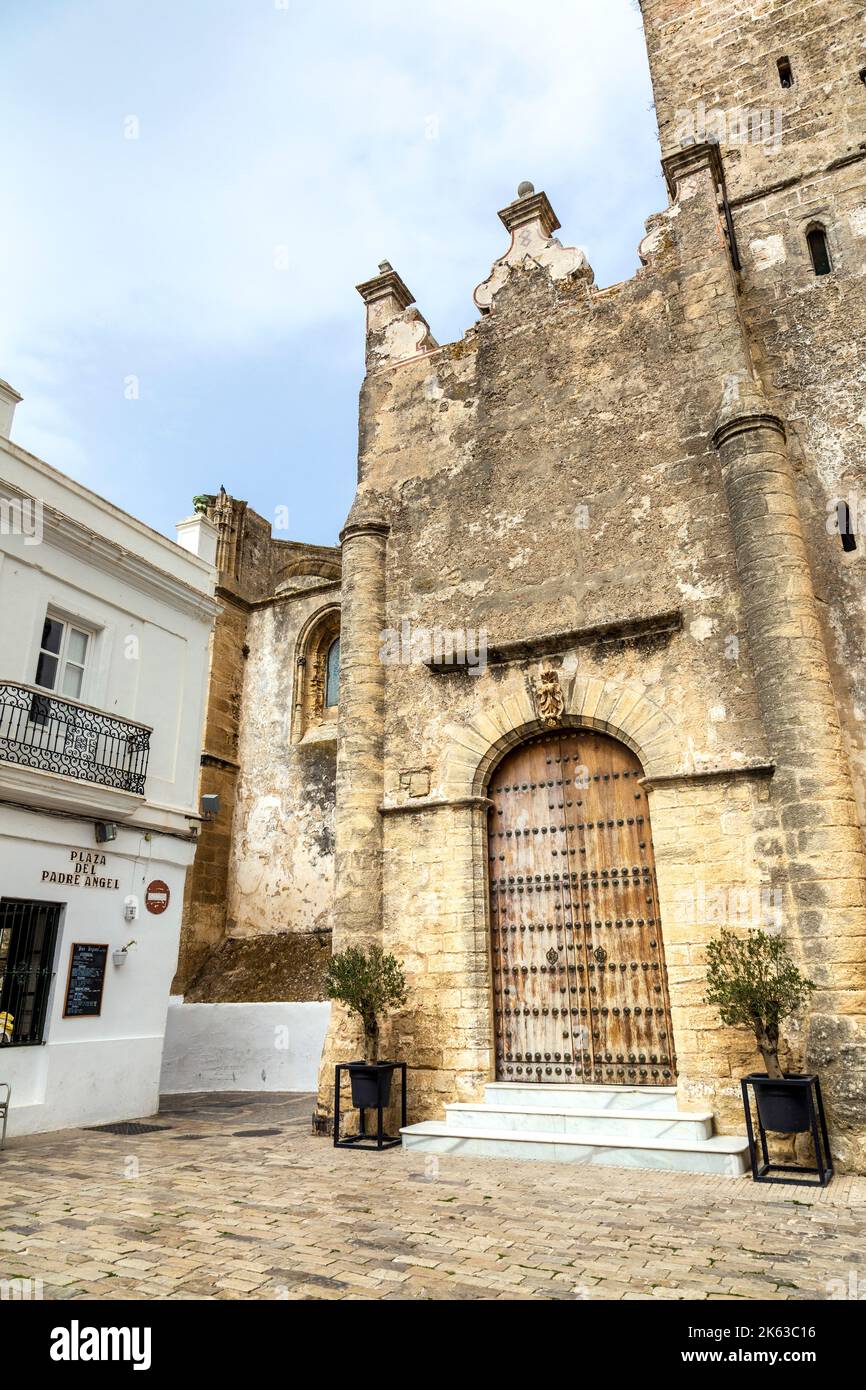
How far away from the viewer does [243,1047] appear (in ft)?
40.5

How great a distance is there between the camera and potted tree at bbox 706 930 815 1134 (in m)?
5.64

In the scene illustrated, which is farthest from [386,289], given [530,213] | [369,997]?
[369,997]

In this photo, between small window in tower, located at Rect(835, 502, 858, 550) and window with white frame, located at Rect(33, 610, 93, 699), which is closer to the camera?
small window in tower, located at Rect(835, 502, 858, 550)

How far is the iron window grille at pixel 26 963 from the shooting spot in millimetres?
8523

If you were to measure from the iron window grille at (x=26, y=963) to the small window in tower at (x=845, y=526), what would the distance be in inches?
337

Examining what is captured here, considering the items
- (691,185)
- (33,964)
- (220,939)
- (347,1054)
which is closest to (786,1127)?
(347,1054)

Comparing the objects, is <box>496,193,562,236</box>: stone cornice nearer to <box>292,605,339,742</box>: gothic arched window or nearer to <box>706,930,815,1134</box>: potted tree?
<box>292,605,339,742</box>: gothic arched window

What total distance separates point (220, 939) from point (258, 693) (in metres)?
4.67

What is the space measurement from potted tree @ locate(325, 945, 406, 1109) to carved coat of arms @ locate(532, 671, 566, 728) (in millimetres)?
2677

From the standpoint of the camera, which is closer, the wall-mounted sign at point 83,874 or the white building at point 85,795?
the white building at point 85,795

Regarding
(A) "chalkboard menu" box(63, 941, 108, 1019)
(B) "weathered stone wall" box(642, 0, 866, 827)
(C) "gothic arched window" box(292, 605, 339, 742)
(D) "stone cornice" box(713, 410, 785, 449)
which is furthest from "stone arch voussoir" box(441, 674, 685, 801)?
(C) "gothic arched window" box(292, 605, 339, 742)

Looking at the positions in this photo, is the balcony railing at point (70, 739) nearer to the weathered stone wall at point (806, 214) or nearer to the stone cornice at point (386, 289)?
the stone cornice at point (386, 289)

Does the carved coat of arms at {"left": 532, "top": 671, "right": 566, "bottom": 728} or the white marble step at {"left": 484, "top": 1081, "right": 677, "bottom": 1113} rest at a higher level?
the carved coat of arms at {"left": 532, "top": 671, "right": 566, "bottom": 728}

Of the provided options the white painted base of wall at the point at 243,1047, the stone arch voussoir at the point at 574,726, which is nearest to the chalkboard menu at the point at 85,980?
the white painted base of wall at the point at 243,1047
